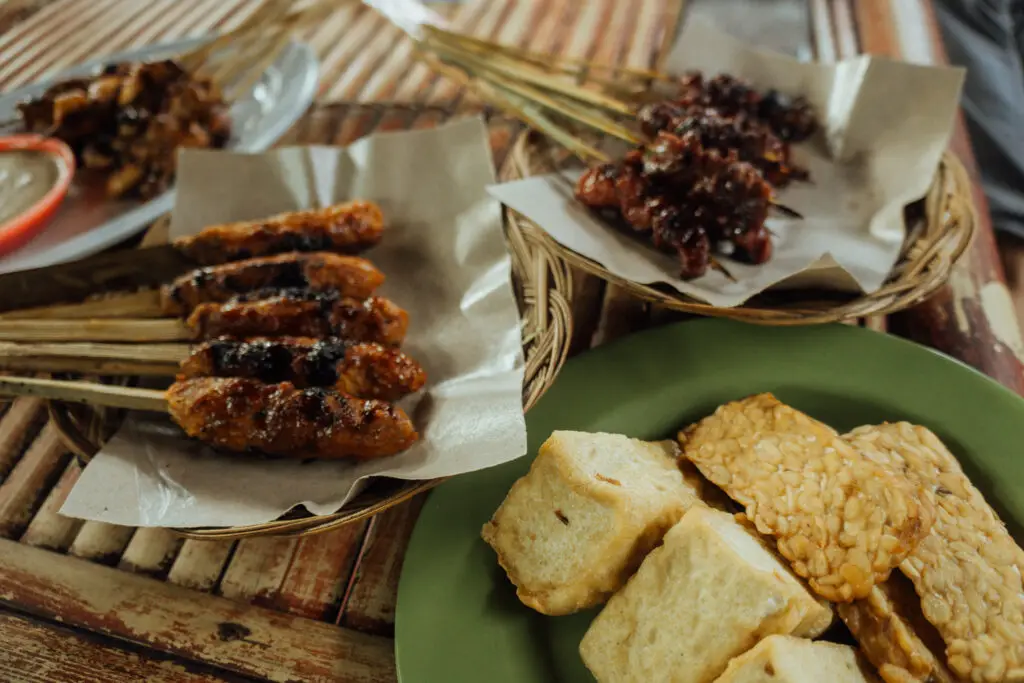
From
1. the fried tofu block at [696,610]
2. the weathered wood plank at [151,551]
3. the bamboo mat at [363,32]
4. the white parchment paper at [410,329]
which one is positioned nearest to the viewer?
the fried tofu block at [696,610]

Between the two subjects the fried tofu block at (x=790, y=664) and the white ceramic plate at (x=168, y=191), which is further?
the white ceramic plate at (x=168, y=191)

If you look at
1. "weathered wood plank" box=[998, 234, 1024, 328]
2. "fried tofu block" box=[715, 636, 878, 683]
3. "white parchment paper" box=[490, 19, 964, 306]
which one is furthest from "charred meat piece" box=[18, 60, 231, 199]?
"weathered wood plank" box=[998, 234, 1024, 328]

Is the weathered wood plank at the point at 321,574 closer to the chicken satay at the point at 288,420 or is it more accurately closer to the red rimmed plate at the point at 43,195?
the chicken satay at the point at 288,420

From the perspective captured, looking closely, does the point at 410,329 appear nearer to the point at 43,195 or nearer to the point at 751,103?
the point at 43,195

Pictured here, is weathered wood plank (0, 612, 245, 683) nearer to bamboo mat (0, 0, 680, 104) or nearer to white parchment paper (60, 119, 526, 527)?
white parchment paper (60, 119, 526, 527)

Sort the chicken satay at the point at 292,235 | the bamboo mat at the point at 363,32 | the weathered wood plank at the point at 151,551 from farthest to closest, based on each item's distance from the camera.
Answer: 1. the bamboo mat at the point at 363,32
2. the chicken satay at the point at 292,235
3. the weathered wood plank at the point at 151,551

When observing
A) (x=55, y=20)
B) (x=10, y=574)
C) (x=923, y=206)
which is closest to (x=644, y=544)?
(x=10, y=574)

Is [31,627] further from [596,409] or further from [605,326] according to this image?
[605,326]

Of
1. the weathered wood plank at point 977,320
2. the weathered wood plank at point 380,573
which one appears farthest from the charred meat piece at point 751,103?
the weathered wood plank at point 380,573
